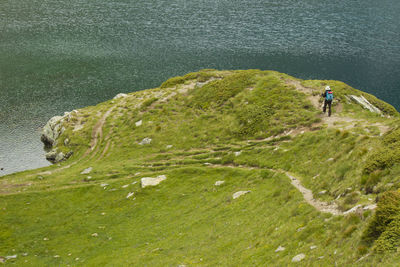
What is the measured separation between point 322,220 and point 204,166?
27.3 meters

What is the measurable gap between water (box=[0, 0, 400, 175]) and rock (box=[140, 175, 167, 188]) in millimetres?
40152

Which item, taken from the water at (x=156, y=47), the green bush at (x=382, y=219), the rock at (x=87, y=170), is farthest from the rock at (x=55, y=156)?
the green bush at (x=382, y=219)

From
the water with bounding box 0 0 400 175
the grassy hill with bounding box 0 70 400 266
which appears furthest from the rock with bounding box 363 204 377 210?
the water with bounding box 0 0 400 175

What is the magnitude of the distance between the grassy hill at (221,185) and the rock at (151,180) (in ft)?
3.18

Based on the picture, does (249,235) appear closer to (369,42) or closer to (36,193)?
(36,193)

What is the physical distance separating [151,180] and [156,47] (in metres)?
99.6

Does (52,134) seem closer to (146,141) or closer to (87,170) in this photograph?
(87,170)

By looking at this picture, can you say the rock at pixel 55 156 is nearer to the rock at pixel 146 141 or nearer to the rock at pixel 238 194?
the rock at pixel 146 141

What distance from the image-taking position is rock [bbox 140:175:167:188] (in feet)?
167

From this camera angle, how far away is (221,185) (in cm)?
4609

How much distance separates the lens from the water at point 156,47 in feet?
355

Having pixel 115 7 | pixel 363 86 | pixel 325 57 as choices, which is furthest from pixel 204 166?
pixel 115 7

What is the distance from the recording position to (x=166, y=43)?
474 feet

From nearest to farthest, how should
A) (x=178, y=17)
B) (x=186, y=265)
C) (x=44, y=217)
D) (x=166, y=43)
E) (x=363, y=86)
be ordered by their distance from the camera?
(x=186, y=265) < (x=44, y=217) < (x=363, y=86) < (x=166, y=43) < (x=178, y=17)
